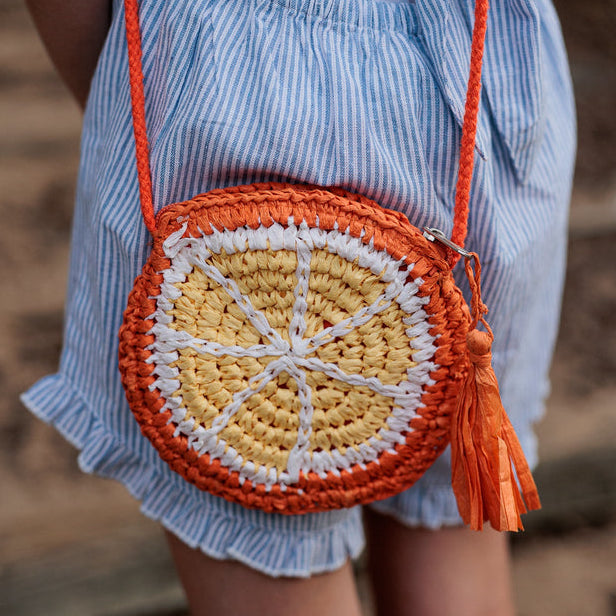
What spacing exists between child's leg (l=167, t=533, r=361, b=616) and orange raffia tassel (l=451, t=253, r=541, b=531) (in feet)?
0.65

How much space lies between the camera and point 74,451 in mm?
1517

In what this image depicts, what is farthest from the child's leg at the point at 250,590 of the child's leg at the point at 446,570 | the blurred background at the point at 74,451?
the blurred background at the point at 74,451

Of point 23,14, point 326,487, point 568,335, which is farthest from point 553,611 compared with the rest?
point 23,14

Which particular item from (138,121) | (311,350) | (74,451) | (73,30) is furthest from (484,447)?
(74,451)

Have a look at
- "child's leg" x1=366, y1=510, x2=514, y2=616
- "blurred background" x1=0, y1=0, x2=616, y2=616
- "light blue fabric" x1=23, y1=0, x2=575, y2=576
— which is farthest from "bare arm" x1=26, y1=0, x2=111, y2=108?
"blurred background" x1=0, y1=0, x2=616, y2=616

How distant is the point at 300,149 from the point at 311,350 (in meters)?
0.18

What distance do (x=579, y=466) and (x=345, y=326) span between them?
1290mm

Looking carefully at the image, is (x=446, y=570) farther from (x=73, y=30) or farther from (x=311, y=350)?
(x=73, y=30)

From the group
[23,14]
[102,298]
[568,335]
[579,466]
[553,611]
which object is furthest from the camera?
[23,14]

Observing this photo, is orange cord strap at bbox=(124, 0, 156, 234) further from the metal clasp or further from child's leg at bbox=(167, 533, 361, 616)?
child's leg at bbox=(167, 533, 361, 616)

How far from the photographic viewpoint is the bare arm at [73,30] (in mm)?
697

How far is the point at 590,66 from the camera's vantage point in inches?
93.6

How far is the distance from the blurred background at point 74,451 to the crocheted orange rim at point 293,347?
0.91 m

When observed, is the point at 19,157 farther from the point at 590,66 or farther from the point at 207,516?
the point at 590,66
